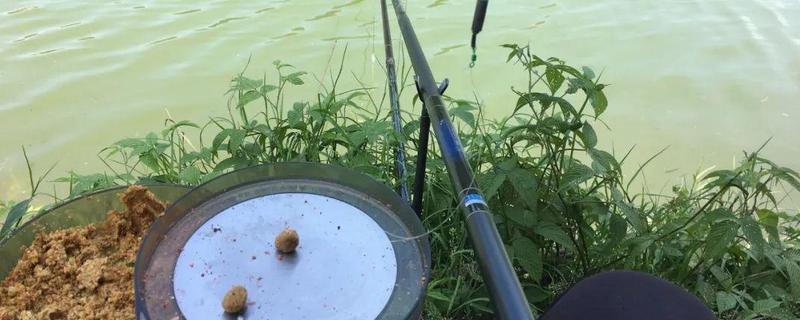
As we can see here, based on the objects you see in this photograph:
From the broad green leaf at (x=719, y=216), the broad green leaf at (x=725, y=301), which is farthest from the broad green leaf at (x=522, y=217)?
the broad green leaf at (x=725, y=301)

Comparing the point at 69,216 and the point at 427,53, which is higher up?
the point at 69,216

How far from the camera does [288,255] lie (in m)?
0.86

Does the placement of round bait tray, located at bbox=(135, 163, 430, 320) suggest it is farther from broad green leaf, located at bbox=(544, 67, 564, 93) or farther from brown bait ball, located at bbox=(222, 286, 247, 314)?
broad green leaf, located at bbox=(544, 67, 564, 93)

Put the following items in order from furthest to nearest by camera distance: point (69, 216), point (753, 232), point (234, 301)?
point (753, 232) < point (69, 216) < point (234, 301)

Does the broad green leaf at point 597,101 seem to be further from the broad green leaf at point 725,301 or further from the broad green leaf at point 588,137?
the broad green leaf at point 725,301

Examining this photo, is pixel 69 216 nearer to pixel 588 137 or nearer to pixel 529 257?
pixel 529 257

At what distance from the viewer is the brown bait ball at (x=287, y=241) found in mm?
853

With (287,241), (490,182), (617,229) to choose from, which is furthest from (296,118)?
(287,241)

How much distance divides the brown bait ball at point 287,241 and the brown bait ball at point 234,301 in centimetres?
9

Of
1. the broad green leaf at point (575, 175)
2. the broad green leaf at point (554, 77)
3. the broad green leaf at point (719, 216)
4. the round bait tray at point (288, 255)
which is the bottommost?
the broad green leaf at point (719, 216)

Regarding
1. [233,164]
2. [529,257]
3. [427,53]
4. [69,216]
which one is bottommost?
A: [427,53]

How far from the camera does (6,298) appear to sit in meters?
1.06

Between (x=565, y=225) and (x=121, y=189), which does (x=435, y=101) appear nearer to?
(x=121, y=189)

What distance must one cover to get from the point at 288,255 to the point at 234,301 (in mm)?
111
